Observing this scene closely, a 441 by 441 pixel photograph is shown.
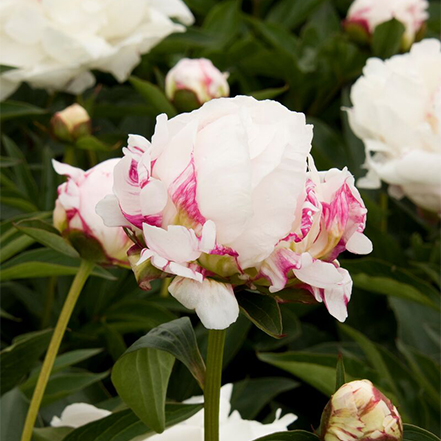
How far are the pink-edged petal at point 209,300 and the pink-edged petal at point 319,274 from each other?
32 mm

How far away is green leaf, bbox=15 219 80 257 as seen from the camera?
20.2 inches

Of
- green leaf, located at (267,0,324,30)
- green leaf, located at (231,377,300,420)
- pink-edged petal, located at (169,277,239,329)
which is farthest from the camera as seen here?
green leaf, located at (267,0,324,30)

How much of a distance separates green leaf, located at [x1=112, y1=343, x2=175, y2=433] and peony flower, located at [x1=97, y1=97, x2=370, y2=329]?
8 centimetres

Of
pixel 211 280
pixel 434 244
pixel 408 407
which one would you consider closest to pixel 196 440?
pixel 211 280

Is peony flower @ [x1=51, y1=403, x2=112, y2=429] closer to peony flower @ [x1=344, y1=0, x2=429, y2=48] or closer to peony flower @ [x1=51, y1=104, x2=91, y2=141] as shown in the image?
peony flower @ [x1=51, y1=104, x2=91, y2=141]

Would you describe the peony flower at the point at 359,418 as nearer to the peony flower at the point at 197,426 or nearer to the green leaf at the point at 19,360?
the peony flower at the point at 197,426

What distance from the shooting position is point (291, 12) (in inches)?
45.9

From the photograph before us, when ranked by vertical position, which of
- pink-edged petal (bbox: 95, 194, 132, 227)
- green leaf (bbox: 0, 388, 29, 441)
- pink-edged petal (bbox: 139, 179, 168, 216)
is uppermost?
pink-edged petal (bbox: 139, 179, 168, 216)

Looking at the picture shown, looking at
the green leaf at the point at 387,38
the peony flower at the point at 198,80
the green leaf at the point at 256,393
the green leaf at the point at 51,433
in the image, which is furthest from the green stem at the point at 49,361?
the green leaf at the point at 387,38

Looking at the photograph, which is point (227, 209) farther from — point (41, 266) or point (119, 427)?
point (41, 266)

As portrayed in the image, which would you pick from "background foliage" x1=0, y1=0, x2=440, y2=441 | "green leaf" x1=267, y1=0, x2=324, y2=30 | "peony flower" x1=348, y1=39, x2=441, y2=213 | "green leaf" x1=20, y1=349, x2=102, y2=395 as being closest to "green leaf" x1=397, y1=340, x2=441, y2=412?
"background foliage" x1=0, y1=0, x2=440, y2=441

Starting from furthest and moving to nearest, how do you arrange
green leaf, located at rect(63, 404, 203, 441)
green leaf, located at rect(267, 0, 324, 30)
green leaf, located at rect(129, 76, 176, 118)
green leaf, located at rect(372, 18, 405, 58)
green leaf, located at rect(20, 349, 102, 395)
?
green leaf, located at rect(267, 0, 324, 30) → green leaf, located at rect(372, 18, 405, 58) → green leaf, located at rect(129, 76, 176, 118) → green leaf, located at rect(20, 349, 102, 395) → green leaf, located at rect(63, 404, 203, 441)

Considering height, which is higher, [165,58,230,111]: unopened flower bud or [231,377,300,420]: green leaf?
[165,58,230,111]: unopened flower bud

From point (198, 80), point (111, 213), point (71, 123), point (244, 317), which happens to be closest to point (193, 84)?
point (198, 80)
